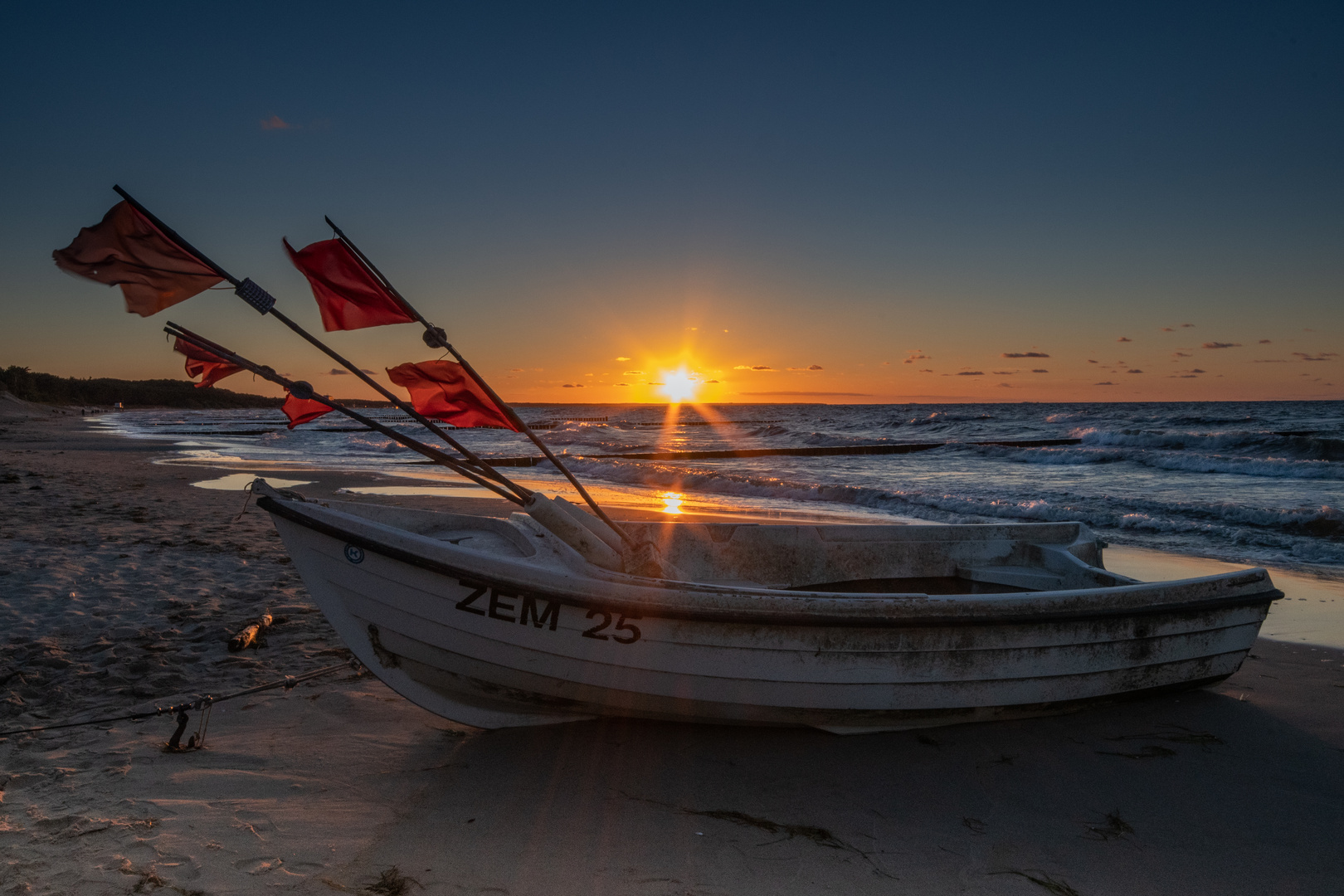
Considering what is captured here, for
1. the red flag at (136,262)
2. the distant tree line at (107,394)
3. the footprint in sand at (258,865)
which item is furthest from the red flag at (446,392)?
the distant tree line at (107,394)

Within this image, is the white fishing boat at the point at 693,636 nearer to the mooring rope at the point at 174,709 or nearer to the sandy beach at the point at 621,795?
the sandy beach at the point at 621,795

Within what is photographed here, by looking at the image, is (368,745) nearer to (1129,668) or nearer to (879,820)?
(879,820)

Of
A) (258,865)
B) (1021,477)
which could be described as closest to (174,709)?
(258,865)

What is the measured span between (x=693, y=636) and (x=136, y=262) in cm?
320

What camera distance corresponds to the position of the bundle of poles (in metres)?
3.36

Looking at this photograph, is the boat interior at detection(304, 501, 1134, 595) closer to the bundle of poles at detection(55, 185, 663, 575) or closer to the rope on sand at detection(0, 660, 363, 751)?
the bundle of poles at detection(55, 185, 663, 575)

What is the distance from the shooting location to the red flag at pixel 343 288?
146 inches

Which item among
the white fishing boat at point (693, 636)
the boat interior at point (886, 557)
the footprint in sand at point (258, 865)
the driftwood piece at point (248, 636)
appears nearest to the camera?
the footprint in sand at point (258, 865)

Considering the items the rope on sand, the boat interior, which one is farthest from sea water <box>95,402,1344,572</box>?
the rope on sand

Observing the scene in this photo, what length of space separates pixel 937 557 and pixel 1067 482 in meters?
16.4

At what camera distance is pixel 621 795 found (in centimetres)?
371

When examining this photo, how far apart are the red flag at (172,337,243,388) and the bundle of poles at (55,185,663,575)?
0.04ft

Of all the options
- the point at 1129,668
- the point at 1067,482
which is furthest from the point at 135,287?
the point at 1067,482

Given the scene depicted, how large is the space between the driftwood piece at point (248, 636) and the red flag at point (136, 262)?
9.77 ft
